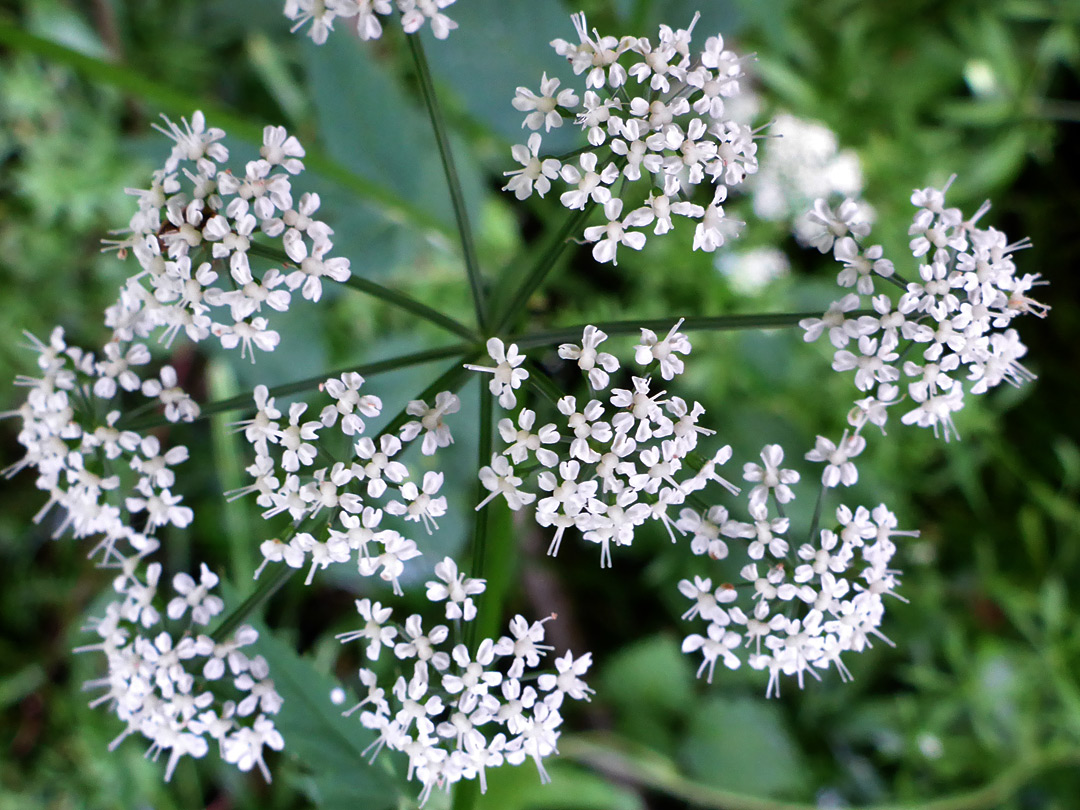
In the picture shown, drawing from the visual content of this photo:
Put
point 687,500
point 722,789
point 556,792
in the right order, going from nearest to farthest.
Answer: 1. point 687,500
2. point 556,792
3. point 722,789

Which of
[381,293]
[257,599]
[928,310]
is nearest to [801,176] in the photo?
[928,310]

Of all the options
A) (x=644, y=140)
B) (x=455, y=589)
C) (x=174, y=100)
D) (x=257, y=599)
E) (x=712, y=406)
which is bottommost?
(x=257, y=599)

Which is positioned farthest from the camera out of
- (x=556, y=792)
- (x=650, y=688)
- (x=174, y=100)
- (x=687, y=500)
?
(x=650, y=688)

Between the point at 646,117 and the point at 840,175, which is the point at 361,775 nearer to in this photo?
the point at 646,117

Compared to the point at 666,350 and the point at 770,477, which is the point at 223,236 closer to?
the point at 666,350

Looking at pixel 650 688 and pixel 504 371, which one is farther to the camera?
pixel 650 688

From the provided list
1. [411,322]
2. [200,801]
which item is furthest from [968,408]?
[200,801]

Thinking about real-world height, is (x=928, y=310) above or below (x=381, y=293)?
above
